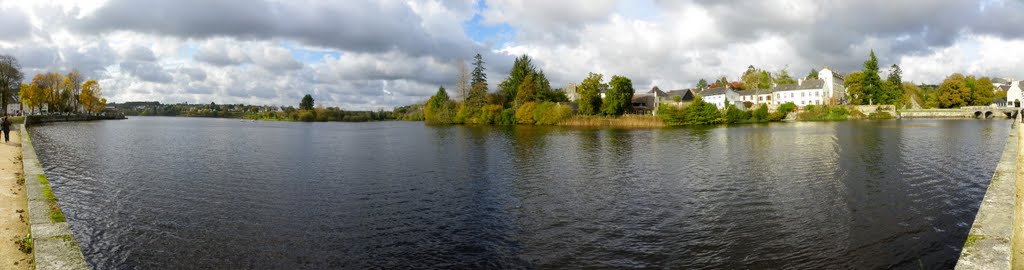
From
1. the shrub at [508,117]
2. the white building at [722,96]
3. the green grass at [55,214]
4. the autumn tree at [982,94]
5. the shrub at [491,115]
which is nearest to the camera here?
the green grass at [55,214]

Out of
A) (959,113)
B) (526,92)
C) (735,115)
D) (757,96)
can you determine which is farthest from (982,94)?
(526,92)

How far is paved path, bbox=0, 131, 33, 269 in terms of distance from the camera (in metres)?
8.95

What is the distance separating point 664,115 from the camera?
81.7 m

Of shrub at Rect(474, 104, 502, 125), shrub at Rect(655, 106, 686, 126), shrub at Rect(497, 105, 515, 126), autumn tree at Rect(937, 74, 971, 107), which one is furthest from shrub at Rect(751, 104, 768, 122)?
autumn tree at Rect(937, 74, 971, 107)

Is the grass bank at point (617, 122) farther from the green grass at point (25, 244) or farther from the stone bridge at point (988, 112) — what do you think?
the green grass at point (25, 244)

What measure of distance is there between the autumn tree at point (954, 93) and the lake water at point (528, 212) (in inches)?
4306

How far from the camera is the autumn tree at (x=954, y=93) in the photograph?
109 metres

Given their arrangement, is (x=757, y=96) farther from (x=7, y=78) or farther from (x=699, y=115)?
(x=7, y=78)

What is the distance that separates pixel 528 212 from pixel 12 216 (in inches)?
521

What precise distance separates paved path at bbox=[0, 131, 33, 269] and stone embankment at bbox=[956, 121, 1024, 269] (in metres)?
16.4

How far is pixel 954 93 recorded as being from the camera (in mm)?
109688

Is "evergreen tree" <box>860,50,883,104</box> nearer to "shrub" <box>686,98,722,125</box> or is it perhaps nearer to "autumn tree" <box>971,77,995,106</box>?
"autumn tree" <box>971,77,995,106</box>

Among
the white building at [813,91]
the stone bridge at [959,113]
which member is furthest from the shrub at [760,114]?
the stone bridge at [959,113]

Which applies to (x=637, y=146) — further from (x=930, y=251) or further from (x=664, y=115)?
(x=664, y=115)
